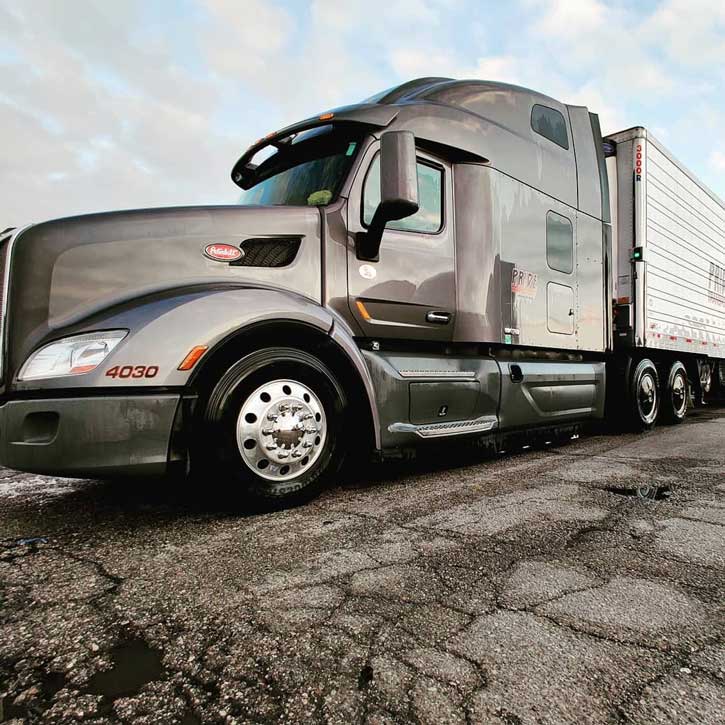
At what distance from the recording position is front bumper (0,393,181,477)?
238 centimetres

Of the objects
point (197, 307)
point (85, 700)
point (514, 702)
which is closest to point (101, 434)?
point (197, 307)

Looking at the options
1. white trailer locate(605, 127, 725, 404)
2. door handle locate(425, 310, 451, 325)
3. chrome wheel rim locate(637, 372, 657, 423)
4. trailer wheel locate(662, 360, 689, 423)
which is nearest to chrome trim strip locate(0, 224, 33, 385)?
door handle locate(425, 310, 451, 325)

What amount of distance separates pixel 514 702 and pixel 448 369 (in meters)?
2.72

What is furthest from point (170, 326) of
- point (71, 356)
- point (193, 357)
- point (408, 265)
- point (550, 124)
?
point (550, 124)

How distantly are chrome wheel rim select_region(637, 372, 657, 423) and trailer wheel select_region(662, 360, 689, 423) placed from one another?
47 cm

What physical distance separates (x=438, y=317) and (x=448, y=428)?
0.80 meters

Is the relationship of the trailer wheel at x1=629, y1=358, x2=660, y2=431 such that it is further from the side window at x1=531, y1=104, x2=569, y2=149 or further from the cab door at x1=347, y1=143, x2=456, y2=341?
the cab door at x1=347, y1=143, x2=456, y2=341

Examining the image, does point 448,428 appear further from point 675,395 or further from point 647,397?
point 675,395

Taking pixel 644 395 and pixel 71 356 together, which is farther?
pixel 644 395

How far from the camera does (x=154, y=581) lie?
1.95 m

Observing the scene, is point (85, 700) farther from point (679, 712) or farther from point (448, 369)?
point (448, 369)

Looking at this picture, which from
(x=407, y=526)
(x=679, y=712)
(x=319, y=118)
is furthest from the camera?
(x=319, y=118)

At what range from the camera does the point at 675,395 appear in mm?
6973

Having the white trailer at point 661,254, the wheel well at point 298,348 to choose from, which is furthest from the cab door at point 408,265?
the white trailer at point 661,254
